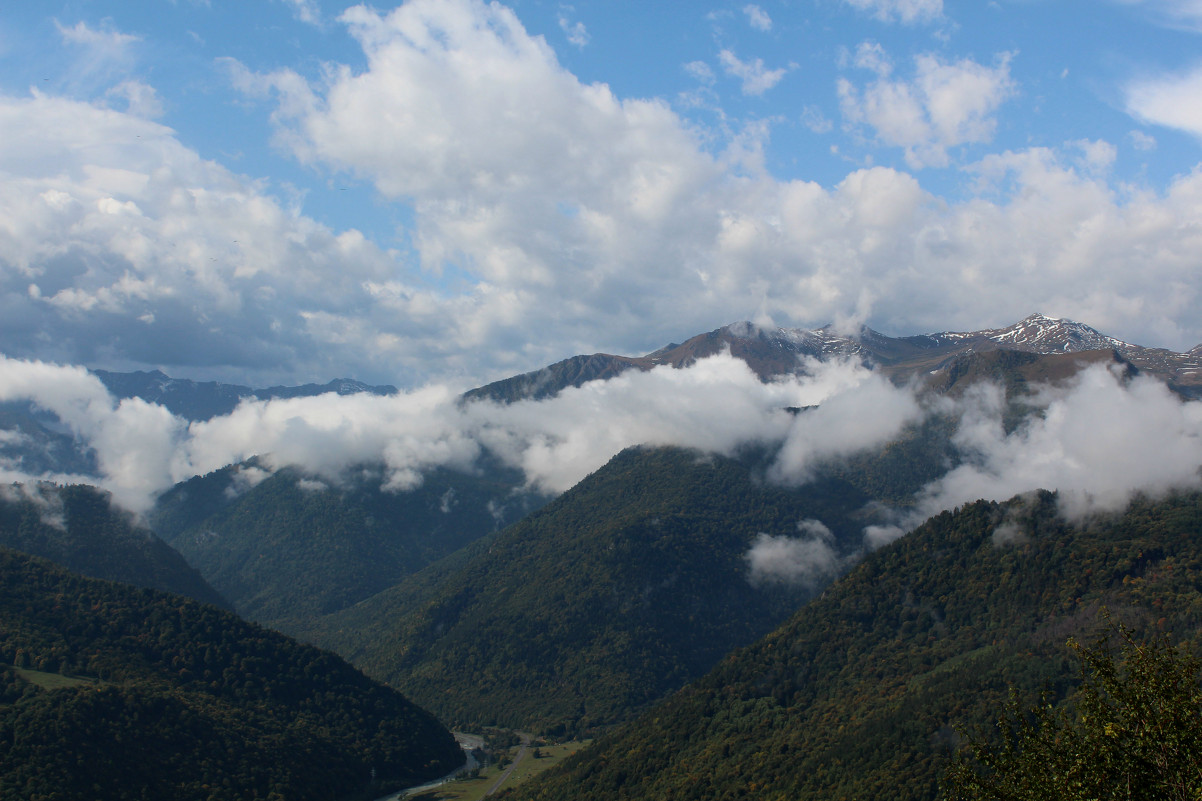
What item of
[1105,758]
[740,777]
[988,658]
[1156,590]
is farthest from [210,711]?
[1156,590]

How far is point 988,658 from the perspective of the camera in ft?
618

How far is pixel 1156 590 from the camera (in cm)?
18888

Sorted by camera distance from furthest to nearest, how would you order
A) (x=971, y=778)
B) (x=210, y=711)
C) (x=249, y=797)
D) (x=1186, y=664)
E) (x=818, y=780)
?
1. (x=210, y=711)
2. (x=249, y=797)
3. (x=818, y=780)
4. (x=971, y=778)
5. (x=1186, y=664)

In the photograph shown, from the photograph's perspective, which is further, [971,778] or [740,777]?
[740,777]

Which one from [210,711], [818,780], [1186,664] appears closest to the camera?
[1186,664]

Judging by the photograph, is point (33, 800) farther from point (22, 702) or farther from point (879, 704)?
point (879, 704)

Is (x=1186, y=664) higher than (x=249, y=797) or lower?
higher

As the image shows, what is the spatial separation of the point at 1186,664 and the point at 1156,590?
584 feet

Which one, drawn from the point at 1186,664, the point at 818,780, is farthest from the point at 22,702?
the point at 1186,664

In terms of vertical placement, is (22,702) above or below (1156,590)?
above

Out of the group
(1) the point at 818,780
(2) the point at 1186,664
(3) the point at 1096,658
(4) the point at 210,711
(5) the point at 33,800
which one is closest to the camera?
(2) the point at 1186,664

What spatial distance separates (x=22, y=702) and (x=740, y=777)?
15901 cm

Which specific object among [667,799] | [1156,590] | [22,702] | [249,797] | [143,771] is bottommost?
[667,799]

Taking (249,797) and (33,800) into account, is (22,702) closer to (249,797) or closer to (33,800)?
(33,800)
